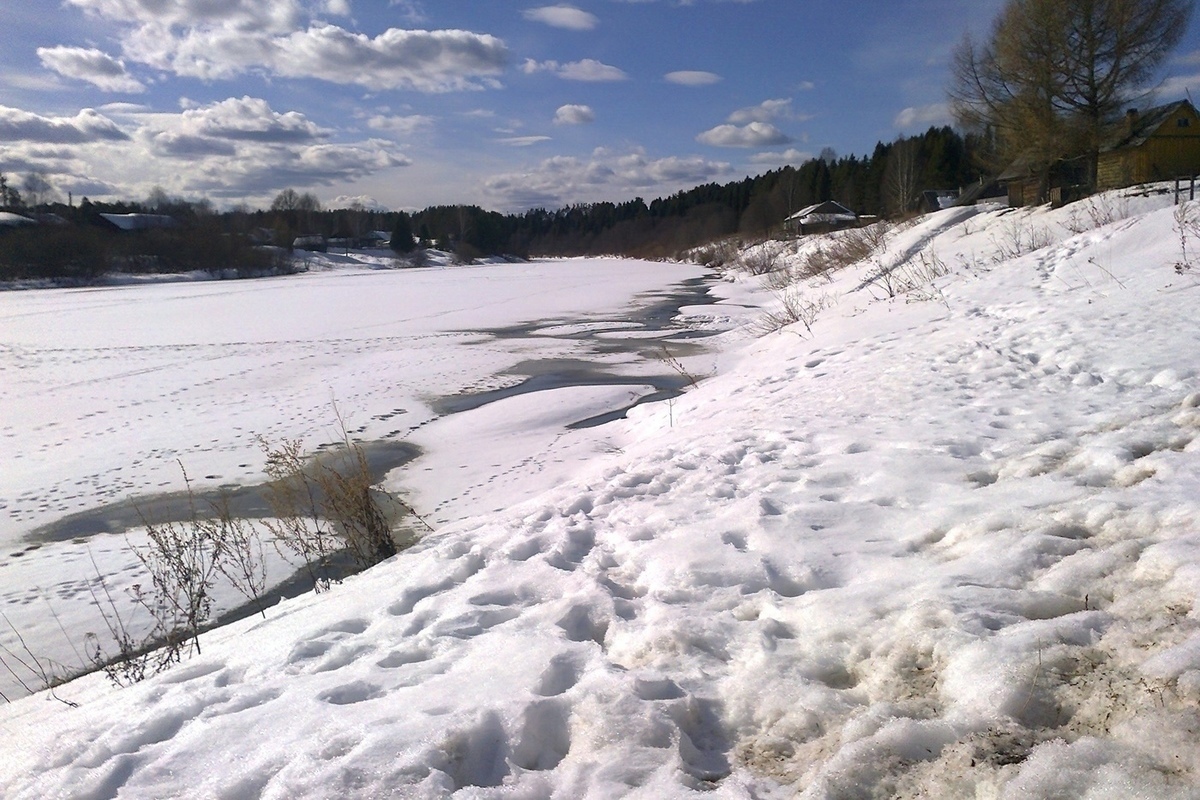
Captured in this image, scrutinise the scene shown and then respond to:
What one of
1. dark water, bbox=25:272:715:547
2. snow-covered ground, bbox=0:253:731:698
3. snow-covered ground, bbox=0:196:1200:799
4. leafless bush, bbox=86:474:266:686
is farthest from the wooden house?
leafless bush, bbox=86:474:266:686

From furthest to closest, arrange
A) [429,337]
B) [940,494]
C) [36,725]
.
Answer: [429,337], [940,494], [36,725]

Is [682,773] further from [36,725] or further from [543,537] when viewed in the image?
[36,725]

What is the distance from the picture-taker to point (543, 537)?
478 centimetres

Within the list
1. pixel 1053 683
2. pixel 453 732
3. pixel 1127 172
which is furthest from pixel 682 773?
pixel 1127 172

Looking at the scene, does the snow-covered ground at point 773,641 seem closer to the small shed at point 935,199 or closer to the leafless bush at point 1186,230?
the leafless bush at point 1186,230

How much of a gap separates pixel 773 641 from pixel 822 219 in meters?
68.2

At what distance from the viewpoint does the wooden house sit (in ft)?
82.3

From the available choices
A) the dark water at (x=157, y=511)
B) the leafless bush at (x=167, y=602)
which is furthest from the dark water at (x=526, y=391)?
the leafless bush at (x=167, y=602)

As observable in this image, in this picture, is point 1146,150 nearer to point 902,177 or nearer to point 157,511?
point 902,177

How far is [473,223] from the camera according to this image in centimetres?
11312

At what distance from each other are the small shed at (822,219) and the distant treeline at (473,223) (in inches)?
124

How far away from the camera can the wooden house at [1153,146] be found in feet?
82.3

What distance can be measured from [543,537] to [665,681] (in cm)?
207

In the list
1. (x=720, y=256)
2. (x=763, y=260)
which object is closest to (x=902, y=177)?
(x=720, y=256)
